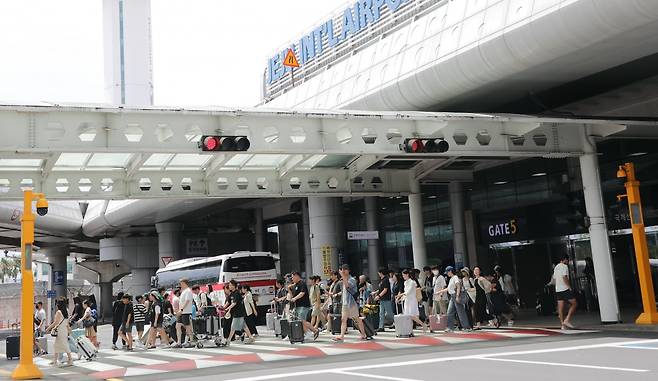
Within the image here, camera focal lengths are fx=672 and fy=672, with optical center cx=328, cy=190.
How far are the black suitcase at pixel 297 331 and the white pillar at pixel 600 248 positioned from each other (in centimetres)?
759

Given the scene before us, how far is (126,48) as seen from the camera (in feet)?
246

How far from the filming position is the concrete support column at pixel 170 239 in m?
46.6

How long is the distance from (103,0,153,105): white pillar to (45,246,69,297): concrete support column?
1756 centimetres

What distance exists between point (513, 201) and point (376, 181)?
25.8ft

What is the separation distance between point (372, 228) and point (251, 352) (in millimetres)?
21951

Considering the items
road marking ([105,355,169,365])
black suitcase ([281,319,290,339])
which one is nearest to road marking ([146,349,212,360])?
road marking ([105,355,169,365])

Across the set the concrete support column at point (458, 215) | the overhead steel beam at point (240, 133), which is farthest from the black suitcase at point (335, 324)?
the concrete support column at point (458, 215)

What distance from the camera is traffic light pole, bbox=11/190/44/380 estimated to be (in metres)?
13.4

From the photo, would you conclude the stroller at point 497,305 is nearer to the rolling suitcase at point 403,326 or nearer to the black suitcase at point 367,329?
the rolling suitcase at point 403,326

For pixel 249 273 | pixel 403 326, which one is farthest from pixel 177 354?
pixel 249 273

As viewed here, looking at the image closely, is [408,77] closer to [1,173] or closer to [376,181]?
[376,181]

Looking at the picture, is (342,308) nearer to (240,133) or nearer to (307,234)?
(240,133)

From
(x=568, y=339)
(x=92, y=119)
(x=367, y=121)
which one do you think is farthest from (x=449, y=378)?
(x=92, y=119)

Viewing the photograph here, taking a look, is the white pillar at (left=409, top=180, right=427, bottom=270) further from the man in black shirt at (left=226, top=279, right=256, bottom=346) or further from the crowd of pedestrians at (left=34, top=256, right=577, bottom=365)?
the man in black shirt at (left=226, top=279, right=256, bottom=346)
